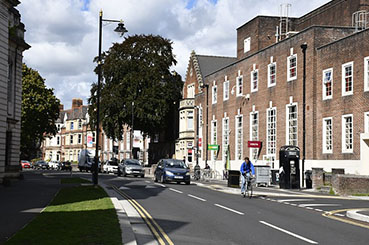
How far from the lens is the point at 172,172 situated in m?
33.9

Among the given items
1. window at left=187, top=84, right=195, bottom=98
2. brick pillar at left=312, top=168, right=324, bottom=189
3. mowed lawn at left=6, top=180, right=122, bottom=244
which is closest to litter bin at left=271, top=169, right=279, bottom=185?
brick pillar at left=312, top=168, right=324, bottom=189

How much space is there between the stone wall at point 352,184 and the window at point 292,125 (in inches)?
454

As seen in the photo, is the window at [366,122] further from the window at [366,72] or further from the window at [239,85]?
the window at [239,85]

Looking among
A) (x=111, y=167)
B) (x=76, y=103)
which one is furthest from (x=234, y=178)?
(x=76, y=103)

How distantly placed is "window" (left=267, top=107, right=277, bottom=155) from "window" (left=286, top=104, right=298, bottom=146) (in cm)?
212

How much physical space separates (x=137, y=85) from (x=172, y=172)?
3064 centimetres

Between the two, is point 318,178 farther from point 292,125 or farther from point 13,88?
point 13,88

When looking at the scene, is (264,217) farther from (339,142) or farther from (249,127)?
(249,127)

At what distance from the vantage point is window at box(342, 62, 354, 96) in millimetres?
32406

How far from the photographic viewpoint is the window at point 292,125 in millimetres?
38125

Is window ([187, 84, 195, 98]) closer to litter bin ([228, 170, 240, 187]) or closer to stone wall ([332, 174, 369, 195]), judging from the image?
litter bin ([228, 170, 240, 187])

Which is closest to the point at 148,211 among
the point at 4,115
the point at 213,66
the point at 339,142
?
the point at 4,115

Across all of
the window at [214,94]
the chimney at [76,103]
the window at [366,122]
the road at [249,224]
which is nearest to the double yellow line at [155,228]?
the road at [249,224]

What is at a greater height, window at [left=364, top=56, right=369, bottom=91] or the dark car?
window at [left=364, top=56, right=369, bottom=91]
